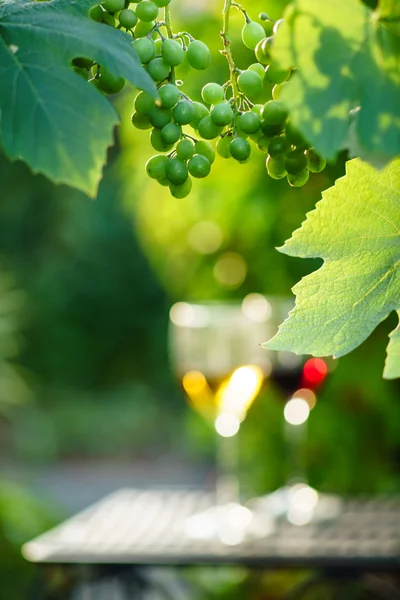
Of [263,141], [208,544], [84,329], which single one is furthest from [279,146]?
[84,329]

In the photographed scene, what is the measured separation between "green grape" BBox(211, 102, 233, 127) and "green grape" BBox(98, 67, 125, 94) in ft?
0.10

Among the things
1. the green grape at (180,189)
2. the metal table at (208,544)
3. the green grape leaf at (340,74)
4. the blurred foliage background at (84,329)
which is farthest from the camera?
the blurred foliage background at (84,329)

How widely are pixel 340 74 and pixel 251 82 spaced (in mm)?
83

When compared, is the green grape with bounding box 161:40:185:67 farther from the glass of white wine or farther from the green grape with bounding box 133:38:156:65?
the glass of white wine

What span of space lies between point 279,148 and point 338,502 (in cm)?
109

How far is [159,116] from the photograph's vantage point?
0.94ft

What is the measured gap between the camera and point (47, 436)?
490 cm

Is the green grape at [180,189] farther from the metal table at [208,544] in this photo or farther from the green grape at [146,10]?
the metal table at [208,544]

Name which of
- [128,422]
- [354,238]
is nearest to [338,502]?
[354,238]

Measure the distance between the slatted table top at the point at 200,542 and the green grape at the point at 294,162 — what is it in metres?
0.78

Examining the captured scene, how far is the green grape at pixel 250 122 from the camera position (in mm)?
271

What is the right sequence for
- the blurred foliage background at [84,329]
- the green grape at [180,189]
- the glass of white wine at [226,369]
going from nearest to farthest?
the green grape at [180,189], the glass of white wine at [226,369], the blurred foliage background at [84,329]

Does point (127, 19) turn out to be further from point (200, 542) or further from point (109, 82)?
point (200, 542)

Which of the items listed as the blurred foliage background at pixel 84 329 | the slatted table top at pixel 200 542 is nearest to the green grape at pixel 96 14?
the slatted table top at pixel 200 542
